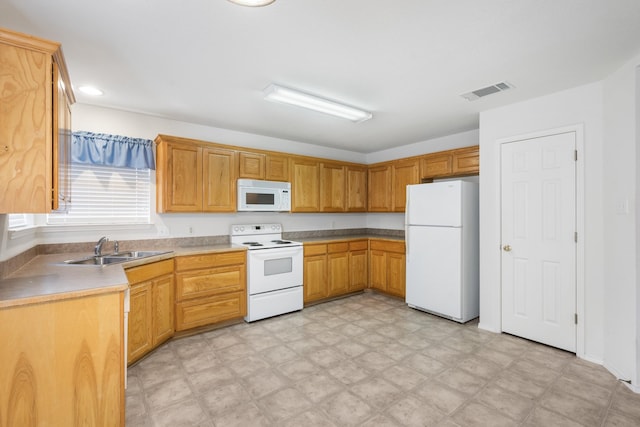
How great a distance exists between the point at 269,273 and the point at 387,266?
77.7 inches

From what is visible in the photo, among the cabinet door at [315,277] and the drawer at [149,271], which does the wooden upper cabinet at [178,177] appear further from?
the cabinet door at [315,277]

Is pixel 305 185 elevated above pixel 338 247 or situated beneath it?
elevated above

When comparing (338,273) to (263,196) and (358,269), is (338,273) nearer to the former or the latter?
(358,269)

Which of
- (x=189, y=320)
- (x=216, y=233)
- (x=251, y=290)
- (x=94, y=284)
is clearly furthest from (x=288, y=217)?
(x=94, y=284)

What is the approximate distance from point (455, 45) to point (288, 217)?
3.34 metres

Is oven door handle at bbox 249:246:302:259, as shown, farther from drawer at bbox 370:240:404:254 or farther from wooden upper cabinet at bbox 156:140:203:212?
drawer at bbox 370:240:404:254

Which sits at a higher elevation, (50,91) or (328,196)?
(50,91)

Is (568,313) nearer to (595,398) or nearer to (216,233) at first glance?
(595,398)

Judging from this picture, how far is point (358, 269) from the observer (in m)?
4.89

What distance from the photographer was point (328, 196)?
16.1 feet

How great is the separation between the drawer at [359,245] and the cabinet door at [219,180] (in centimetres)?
199

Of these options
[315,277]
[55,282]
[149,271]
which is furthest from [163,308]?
[315,277]

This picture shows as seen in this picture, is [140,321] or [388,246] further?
[388,246]

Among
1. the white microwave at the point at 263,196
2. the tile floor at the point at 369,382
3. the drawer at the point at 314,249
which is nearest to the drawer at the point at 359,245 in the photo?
the drawer at the point at 314,249
